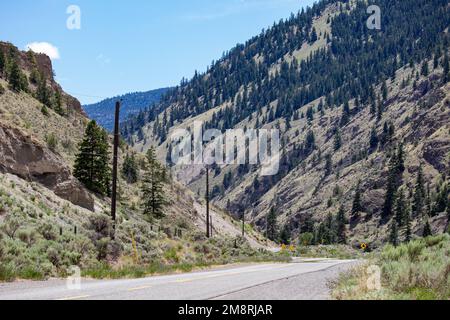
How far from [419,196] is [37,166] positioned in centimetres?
10598

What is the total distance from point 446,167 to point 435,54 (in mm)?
79736

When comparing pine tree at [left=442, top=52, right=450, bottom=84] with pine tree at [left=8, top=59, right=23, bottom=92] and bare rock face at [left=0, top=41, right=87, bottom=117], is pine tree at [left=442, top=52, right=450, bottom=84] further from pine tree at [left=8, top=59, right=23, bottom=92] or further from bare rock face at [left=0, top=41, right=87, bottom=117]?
pine tree at [left=8, top=59, right=23, bottom=92]

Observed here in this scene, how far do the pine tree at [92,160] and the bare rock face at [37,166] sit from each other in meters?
3.54

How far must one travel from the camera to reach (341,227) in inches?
5187

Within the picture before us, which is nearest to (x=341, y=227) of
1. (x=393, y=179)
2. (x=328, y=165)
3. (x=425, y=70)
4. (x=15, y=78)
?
(x=393, y=179)

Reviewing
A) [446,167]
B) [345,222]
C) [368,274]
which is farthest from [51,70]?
[446,167]

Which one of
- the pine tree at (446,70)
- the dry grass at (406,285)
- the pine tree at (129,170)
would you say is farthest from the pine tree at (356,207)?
the dry grass at (406,285)

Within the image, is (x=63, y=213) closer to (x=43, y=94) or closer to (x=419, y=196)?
(x=43, y=94)

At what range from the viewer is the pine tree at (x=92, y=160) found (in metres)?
45.5

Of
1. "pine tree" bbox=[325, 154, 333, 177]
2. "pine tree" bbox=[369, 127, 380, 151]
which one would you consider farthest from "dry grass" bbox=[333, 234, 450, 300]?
"pine tree" bbox=[369, 127, 380, 151]

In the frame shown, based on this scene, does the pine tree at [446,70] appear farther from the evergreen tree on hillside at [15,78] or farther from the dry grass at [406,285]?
the dry grass at [406,285]

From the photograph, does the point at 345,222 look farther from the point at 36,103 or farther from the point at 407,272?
the point at 407,272
